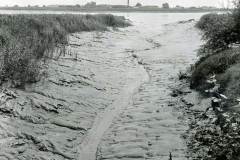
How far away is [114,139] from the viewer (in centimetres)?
828

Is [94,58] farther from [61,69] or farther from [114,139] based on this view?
[114,139]

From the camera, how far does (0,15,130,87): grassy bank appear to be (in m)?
10.9

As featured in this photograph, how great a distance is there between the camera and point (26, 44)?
1352 centimetres

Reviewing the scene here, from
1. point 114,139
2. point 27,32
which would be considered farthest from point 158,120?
point 27,32

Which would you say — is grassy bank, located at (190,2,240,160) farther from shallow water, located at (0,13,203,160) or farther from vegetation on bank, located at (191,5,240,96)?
shallow water, located at (0,13,203,160)

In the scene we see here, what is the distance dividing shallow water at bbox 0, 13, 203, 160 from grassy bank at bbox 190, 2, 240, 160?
0.49m

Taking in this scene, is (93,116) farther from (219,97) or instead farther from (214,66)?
(214,66)

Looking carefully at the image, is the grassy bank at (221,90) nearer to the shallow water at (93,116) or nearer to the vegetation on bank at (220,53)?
the vegetation on bank at (220,53)

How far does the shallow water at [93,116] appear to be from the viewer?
7605 millimetres

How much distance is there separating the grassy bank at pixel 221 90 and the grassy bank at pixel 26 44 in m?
4.52

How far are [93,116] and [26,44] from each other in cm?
484

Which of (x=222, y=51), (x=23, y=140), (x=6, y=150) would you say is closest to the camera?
(x=6, y=150)

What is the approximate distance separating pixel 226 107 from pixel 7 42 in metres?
7.70

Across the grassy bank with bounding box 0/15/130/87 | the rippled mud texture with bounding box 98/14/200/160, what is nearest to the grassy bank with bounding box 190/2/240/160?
the rippled mud texture with bounding box 98/14/200/160
